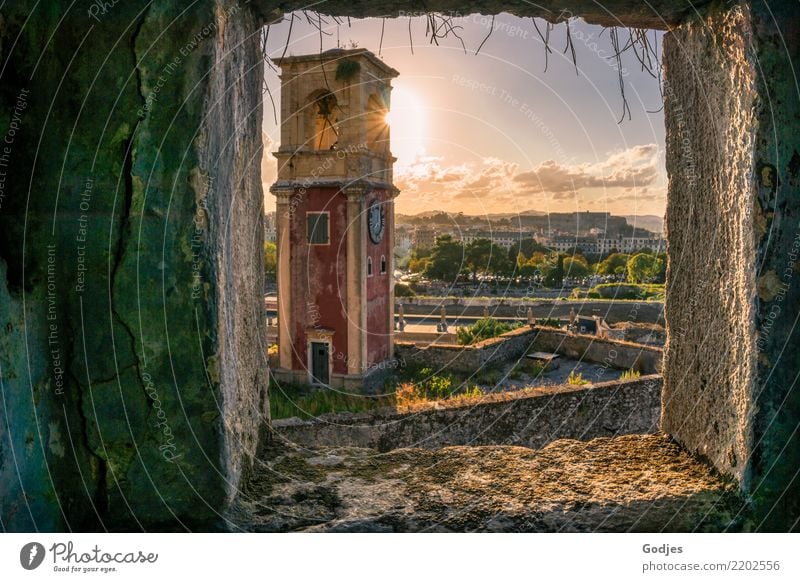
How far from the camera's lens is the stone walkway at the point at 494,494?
2047mm

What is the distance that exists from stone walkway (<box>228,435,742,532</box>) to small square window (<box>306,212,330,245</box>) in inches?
572

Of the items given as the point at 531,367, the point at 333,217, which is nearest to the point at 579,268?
the point at 531,367

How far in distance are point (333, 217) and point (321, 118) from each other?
2.44m

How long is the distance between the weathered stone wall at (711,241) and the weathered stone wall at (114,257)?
1564 millimetres

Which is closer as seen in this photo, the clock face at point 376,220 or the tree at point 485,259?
the clock face at point 376,220

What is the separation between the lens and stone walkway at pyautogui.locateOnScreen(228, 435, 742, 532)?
205cm

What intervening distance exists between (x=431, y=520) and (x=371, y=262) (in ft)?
51.2

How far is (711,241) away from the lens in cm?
225

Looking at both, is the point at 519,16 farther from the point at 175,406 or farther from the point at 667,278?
the point at 175,406

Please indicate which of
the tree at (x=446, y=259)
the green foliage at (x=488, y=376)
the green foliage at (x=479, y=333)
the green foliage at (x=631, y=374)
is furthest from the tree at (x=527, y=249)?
the green foliage at (x=631, y=374)

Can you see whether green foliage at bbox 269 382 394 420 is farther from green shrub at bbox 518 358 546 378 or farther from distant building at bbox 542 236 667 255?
distant building at bbox 542 236 667 255

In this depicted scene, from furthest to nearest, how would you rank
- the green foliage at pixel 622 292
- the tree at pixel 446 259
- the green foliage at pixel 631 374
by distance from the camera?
the tree at pixel 446 259
the green foliage at pixel 622 292
the green foliage at pixel 631 374

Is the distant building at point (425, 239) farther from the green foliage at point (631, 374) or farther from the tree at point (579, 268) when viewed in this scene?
the green foliage at point (631, 374)

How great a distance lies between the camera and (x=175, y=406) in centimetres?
193
